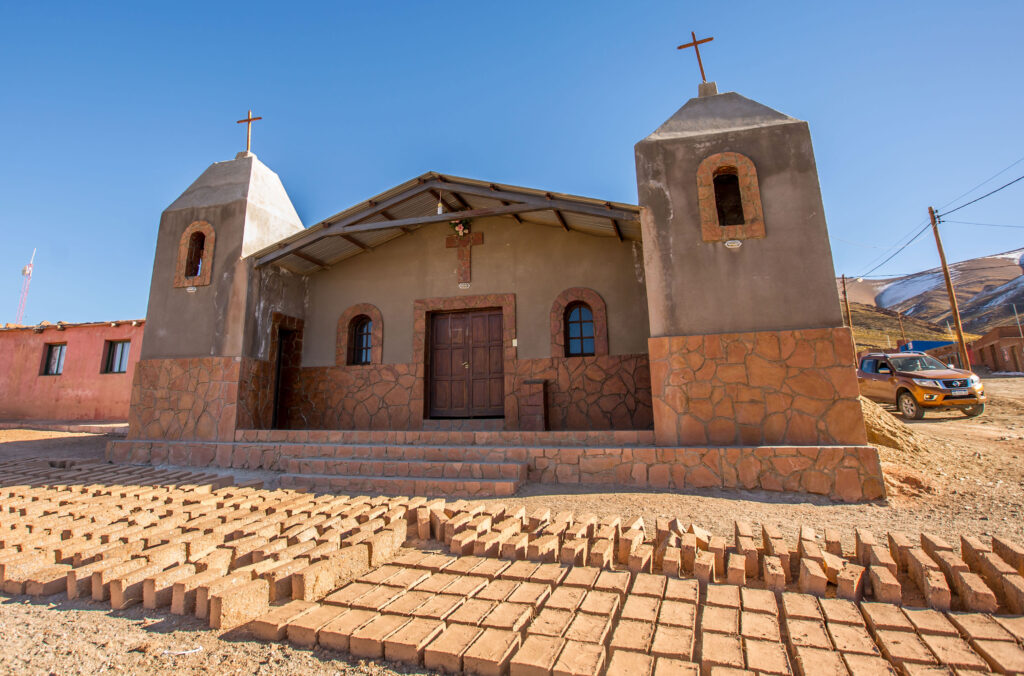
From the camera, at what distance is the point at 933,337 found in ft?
136

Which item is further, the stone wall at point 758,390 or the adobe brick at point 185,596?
the stone wall at point 758,390

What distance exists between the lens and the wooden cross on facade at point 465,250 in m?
9.43

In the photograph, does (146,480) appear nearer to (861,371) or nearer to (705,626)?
(705,626)

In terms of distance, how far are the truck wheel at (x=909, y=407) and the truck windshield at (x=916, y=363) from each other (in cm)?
→ 66

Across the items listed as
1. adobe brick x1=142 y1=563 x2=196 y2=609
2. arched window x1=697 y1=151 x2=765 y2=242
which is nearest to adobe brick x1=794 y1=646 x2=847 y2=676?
adobe brick x1=142 y1=563 x2=196 y2=609

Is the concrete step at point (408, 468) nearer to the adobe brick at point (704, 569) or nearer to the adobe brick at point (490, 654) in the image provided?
the adobe brick at point (704, 569)

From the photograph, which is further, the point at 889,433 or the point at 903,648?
the point at 889,433

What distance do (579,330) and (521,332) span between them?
1066 mm

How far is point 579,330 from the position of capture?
884cm

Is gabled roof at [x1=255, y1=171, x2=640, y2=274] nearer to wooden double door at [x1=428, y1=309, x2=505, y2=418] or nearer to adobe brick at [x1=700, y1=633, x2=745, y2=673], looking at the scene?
wooden double door at [x1=428, y1=309, x2=505, y2=418]

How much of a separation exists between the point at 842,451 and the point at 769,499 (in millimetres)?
991

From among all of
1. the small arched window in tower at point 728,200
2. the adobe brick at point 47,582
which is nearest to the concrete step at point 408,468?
the adobe brick at point 47,582

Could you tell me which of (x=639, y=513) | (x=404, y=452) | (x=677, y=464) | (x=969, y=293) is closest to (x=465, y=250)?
(x=404, y=452)

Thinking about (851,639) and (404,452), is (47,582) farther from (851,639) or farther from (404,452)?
(851,639)
